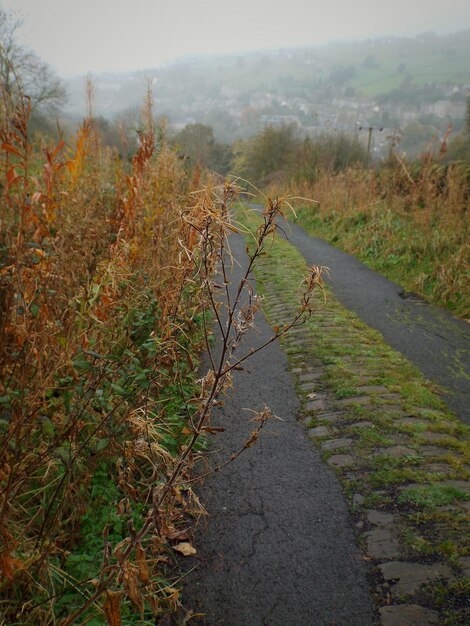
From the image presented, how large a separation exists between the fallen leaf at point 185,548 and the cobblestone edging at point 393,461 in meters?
0.93

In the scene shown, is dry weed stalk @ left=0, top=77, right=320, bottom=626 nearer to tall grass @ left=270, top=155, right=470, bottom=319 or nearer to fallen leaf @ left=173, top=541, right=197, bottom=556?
fallen leaf @ left=173, top=541, right=197, bottom=556

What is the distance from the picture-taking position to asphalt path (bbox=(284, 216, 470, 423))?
4.42 metres

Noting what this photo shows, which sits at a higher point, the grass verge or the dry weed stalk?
the dry weed stalk

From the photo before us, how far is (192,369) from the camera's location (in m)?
3.85

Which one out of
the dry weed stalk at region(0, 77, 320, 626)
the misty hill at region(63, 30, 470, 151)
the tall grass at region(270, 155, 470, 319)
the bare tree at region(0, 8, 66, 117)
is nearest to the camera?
the dry weed stalk at region(0, 77, 320, 626)

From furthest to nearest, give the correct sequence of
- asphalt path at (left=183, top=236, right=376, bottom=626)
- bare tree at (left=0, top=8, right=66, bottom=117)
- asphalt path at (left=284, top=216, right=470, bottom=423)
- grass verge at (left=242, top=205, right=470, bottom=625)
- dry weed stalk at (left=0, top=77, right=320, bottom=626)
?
bare tree at (left=0, top=8, right=66, bottom=117)
asphalt path at (left=284, top=216, right=470, bottom=423)
grass verge at (left=242, top=205, right=470, bottom=625)
asphalt path at (left=183, top=236, right=376, bottom=626)
dry weed stalk at (left=0, top=77, right=320, bottom=626)

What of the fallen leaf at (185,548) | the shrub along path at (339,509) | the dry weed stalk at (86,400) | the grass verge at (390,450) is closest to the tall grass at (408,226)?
the grass verge at (390,450)

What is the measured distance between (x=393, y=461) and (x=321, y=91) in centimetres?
11705

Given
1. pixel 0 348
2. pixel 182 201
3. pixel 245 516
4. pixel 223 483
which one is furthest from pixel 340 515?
pixel 182 201

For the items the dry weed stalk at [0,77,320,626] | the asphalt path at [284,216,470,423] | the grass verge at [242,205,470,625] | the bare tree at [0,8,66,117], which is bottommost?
the asphalt path at [284,216,470,423]

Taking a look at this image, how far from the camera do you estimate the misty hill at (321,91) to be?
5509 centimetres

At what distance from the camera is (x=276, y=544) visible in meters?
2.39

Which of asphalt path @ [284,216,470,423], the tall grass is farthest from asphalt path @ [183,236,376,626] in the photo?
the tall grass

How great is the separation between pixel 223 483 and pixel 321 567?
0.81m
